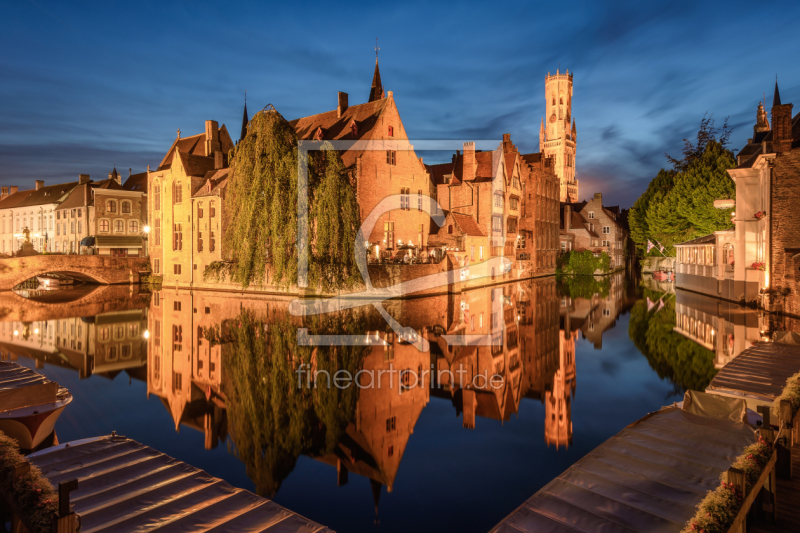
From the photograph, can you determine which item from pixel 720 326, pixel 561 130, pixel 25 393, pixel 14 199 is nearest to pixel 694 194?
pixel 720 326

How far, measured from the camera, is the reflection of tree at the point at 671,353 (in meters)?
12.7

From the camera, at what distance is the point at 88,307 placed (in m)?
30.0

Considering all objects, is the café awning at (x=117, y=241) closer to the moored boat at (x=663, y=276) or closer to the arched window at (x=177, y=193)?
the arched window at (x=177, y=193)

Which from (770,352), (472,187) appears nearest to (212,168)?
(472,187)

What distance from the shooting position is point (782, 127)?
22781 mm

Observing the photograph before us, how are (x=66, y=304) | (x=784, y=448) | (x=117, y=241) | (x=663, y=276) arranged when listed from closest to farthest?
(x=784, y=448)
(x=66, y=304)
(x=117, y=241)
(x=663, y=276)

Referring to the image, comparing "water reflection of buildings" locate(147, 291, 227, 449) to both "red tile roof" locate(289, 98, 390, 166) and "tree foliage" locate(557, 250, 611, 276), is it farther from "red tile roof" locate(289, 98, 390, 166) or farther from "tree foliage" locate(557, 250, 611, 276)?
"tree foliage" locate(557, 250, 611, 276)

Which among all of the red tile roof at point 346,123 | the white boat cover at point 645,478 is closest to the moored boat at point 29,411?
the white boat cover at point 645,478

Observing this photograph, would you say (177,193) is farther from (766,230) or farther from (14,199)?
(14,199)

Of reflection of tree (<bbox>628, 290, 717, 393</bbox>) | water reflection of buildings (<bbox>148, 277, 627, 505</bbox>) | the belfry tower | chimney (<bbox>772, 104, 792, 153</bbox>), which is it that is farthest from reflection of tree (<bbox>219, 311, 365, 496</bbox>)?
the belfry tower

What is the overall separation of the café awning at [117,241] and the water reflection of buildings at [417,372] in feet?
128

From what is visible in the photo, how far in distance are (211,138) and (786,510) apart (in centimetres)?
5052

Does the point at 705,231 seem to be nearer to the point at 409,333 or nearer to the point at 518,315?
the point at 518,315

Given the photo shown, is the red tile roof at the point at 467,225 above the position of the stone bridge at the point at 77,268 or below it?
above
